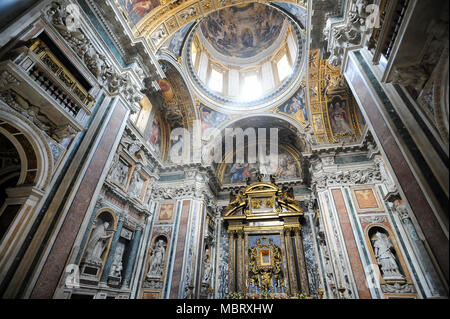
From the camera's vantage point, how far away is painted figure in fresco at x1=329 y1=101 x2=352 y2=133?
410 inches

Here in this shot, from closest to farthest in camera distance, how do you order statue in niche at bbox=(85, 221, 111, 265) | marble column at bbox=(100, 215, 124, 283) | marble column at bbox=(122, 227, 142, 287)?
1. statue in niche at bbox=(85, 221, 111, 265)
2. marble column at bbox=(100, 215, 124, 283)
3. marble column at bbox=(122, 227, 142, 287)

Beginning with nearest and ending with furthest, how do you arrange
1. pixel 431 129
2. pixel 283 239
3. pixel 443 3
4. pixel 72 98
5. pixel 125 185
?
pixel 443 3 → pixel 431 129 → pixel 72 98 → pixel 125 185 → pixel 283 239

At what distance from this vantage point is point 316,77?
33.7 ft

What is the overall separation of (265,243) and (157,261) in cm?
Result: 567

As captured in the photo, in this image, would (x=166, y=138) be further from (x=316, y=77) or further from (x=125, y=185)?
(x=316, y=77)

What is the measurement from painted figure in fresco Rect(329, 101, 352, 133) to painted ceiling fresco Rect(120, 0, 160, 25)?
352 inches

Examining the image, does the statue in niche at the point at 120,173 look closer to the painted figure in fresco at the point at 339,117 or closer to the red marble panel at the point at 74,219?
the red marble panel at the point at 74,219

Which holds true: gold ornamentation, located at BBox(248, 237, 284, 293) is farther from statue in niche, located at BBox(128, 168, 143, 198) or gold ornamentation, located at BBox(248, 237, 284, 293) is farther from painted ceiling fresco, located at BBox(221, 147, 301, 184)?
statue in niche, located at BBox(128, 168, 143, 198)

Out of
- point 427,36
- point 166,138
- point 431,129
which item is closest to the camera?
point 427,36

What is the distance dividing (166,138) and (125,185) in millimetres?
4281

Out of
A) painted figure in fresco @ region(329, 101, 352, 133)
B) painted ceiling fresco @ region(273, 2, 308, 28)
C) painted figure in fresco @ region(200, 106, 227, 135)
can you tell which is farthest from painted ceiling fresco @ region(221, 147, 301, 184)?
painted ceiling fresco @ region(273, 2, 308, 28)

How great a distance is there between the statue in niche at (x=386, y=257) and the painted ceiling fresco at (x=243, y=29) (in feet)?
42.4

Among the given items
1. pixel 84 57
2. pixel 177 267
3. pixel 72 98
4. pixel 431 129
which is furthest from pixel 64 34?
pixel 177 267

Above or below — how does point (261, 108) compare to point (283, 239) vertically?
above
